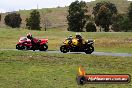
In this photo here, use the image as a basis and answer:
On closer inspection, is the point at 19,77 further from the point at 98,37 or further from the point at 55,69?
the point at 98,37

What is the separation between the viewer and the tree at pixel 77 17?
352 feet

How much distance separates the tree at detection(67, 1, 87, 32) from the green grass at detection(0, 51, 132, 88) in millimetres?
75787

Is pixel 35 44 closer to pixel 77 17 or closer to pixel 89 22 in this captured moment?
pixel 77 17

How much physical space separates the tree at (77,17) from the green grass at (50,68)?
75787 mm

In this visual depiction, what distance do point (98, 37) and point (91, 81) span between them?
172 feet

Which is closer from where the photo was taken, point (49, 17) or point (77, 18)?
point (77, 18)

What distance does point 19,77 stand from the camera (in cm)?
2198

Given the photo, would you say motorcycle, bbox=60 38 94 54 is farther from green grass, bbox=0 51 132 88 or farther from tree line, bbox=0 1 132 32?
tree line, bbox=0 1 132 32

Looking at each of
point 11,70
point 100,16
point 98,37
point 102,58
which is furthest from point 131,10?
point 11,70

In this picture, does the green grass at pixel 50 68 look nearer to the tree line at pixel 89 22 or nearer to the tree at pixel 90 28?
the tree line at pixel 89 22

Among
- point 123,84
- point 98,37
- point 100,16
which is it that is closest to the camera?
point 123,84

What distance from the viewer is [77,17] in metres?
108

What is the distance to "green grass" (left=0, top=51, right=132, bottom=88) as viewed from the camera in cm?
1994

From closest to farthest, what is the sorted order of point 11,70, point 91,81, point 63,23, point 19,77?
point 91,81
point 19,77
point 11,70
point 63,23
